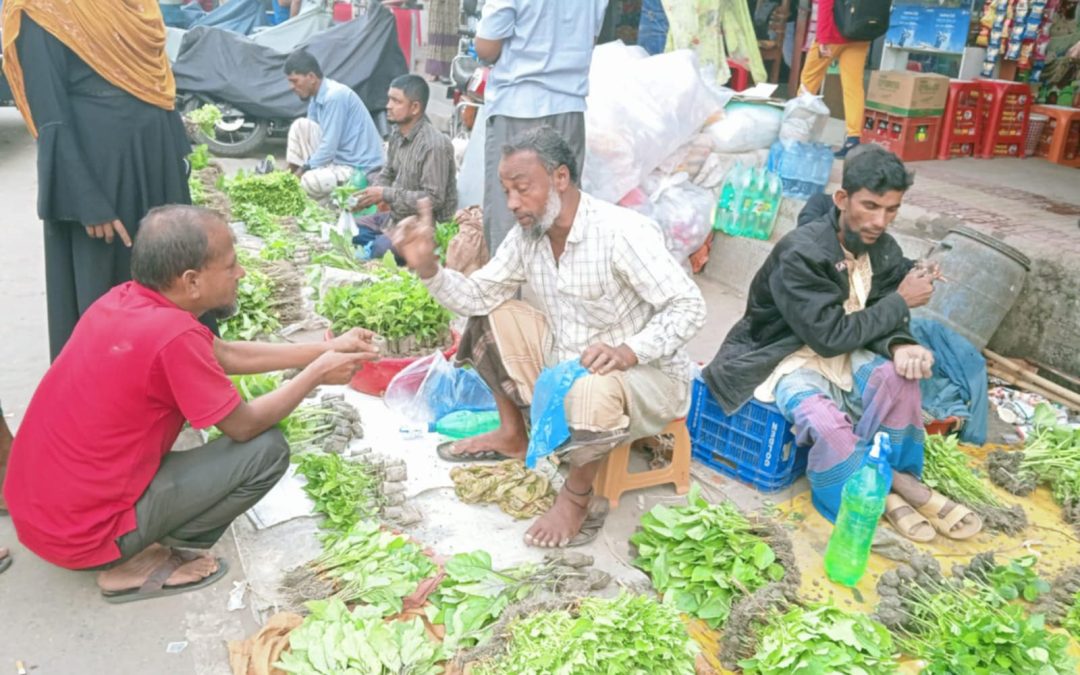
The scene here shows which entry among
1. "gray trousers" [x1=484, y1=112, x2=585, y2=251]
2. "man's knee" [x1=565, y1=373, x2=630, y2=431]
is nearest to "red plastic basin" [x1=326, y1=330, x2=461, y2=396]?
"gray trousers" [x1=484, y1=112, x2=585, y2=251]

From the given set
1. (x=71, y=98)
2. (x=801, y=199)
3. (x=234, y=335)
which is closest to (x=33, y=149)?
(x=234, y=335)

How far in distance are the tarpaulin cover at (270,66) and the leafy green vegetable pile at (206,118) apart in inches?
11.7

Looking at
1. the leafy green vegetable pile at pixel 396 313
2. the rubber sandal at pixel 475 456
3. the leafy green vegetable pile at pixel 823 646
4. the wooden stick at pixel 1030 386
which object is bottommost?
the rubber sandal at pixel 475 456

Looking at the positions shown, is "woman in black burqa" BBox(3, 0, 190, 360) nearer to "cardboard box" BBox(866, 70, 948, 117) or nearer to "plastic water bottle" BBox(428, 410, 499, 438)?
"plastic water bottle" BBox(428, 410, 499, 438)

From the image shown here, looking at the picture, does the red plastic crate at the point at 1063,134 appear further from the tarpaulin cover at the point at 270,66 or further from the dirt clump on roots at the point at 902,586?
the tarpaulin cover at the point at 270,66

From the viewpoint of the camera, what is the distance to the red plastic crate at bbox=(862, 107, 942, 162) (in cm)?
655

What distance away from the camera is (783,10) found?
31.2 ft

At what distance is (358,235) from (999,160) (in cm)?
500

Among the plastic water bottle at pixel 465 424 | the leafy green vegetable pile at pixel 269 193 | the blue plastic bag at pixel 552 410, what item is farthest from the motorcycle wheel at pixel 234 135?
the blue plastic bag at pixel 552 410

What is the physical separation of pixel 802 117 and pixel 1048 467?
328cm

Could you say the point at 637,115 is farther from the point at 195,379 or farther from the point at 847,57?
the point at 195,379

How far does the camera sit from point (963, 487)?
3432mm

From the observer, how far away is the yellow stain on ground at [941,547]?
2.96 metres

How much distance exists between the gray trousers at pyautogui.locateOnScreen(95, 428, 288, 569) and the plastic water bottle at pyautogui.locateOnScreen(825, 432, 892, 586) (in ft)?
6.03
